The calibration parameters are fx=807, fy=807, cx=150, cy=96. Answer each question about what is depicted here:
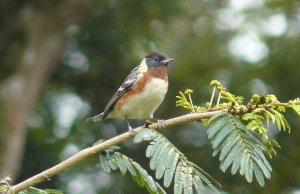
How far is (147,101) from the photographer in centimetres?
488

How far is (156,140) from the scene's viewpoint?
2260mm

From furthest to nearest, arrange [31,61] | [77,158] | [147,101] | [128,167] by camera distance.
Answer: [31,61], [147,101], [128,167], [77,158]

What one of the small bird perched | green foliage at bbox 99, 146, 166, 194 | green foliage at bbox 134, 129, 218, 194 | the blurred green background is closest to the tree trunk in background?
the blurred green background

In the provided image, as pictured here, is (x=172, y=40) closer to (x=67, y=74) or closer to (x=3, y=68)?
(x=67, y=74)

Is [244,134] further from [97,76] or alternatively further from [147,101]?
[97,76]

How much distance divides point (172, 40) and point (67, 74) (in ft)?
6.69

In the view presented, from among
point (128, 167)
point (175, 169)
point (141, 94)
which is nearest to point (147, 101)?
point (141, 94)

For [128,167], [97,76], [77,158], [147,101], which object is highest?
[77,158]

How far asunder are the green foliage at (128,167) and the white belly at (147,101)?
2.48m

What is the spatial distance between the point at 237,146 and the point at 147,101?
2721mm

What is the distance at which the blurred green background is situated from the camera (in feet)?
34.9

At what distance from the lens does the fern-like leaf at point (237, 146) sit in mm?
2125

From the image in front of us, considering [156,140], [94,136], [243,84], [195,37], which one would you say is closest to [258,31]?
A: [195,37]

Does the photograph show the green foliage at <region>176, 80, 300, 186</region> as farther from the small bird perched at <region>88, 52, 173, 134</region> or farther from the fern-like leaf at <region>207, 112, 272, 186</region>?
the small bird perched at <region>88, 52, 173, 134</region>
